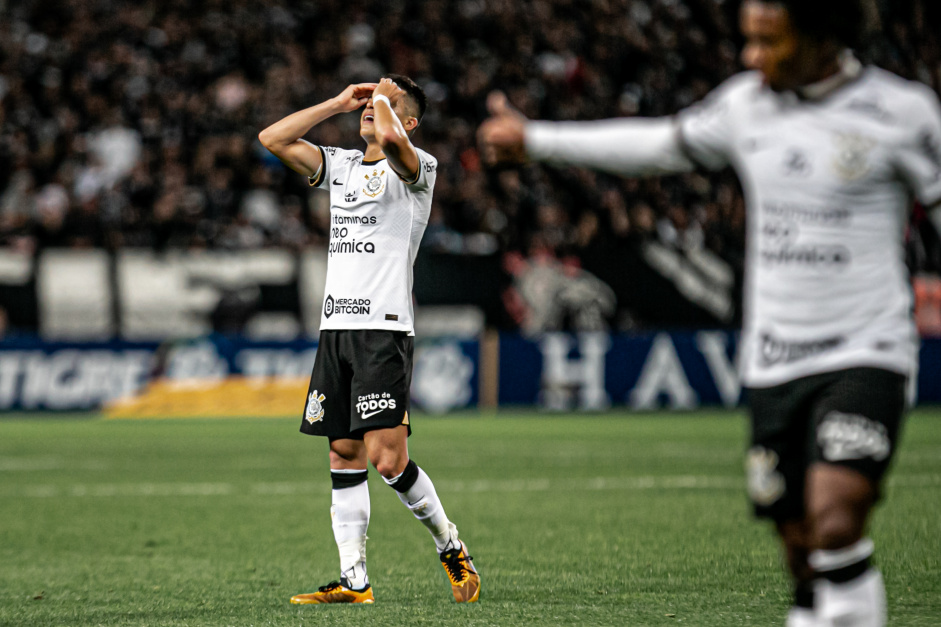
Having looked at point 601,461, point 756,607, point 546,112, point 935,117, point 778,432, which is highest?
point 546,112

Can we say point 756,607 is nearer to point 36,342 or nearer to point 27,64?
point 36,342

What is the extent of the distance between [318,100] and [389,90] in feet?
58.0

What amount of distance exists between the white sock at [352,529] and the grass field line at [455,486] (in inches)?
189

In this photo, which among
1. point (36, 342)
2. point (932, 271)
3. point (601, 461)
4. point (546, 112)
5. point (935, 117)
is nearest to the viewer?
point (935, 117)

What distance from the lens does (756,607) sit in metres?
5.73

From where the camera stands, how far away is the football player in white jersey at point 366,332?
6008 mm

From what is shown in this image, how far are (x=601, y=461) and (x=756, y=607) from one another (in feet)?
25.0

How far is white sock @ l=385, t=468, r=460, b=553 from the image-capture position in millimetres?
6156

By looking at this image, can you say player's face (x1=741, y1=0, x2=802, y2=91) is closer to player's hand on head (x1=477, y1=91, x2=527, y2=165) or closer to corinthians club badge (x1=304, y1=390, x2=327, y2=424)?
player's hand on head (x1=477, y1=91, x2=527, y2=165)

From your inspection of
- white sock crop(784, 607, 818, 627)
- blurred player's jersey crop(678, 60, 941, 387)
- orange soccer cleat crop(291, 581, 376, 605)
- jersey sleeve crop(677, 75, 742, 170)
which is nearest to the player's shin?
white sock crop(784, 607, 818, 627)

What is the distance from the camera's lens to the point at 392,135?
5543 millimetres

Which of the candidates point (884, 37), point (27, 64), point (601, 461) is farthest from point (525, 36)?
point (601, 461)

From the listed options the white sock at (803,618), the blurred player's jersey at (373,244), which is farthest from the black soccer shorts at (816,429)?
the blurred player's jersey at (373,244)

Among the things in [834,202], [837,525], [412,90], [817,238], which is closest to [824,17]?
[834,202]
